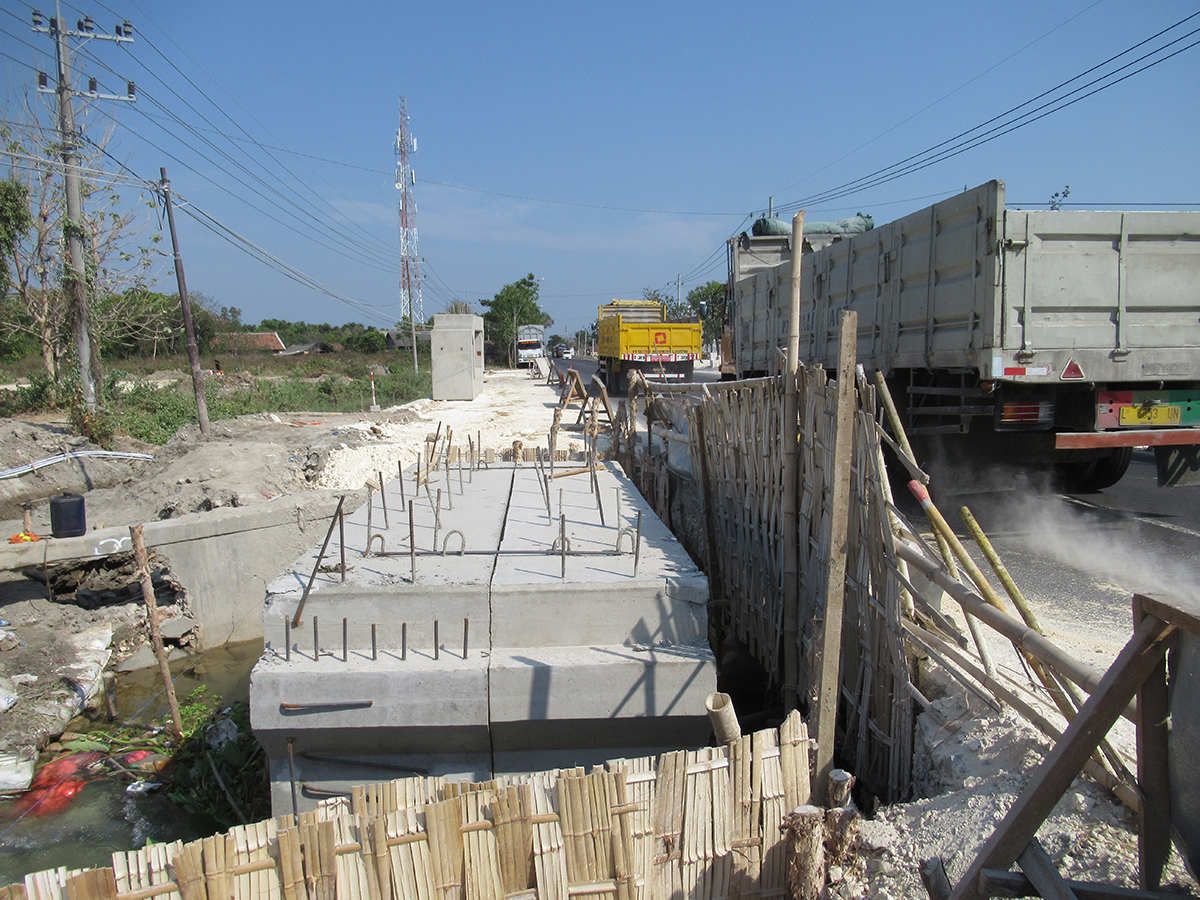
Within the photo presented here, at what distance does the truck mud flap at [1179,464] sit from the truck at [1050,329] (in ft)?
0.03

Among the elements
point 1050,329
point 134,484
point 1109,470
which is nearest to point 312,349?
point 134,484

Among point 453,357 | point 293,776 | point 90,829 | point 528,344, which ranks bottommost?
point 90,829

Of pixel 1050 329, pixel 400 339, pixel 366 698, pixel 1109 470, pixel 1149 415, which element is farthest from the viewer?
pixel 400 339

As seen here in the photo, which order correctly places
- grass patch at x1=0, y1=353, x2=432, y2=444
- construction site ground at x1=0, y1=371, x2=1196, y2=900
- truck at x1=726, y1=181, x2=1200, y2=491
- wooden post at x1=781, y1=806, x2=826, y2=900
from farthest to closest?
grass patch at x1=0, y1=353, x2=432, y2=444 → truck at x1=726, y1=181, x2=1200, y2=491 → wooden post at x1=781, y1=806, x2=826, y2=900 → construction site ground at x1=0, y1=371, x2=1196, y2=900

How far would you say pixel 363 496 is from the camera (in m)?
8.72

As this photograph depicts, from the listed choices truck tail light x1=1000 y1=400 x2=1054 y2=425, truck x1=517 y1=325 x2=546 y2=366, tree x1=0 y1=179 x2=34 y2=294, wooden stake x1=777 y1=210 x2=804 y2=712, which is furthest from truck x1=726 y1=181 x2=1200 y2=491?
truck x1=517 y1=325 x2=546 y2=366

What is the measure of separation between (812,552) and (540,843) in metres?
1.97

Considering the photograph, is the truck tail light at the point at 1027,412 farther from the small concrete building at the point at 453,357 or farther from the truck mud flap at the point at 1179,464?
the small concrete building at the point at 453,357

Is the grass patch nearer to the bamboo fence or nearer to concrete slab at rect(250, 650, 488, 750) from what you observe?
concrete slab at rect(250, 650, 488, 750)

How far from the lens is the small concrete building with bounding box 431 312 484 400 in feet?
69.6

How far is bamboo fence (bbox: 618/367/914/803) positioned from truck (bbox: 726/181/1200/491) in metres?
1.08

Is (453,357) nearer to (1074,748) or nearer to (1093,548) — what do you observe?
(1093,548)

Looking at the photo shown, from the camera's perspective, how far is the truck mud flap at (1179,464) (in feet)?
21.3

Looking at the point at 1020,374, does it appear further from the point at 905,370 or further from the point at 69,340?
the point at 69,340
